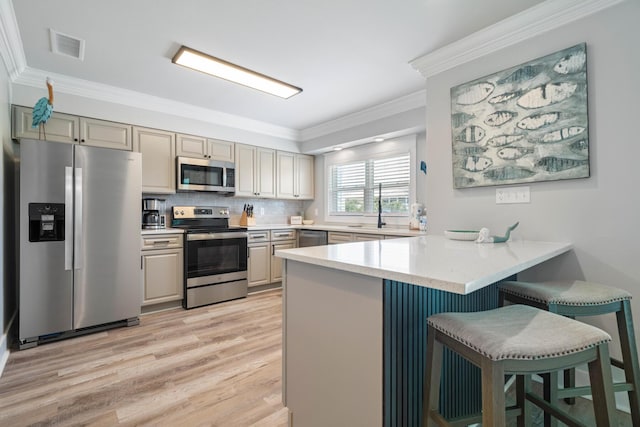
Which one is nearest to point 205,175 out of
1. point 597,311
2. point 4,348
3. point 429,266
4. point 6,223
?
point 6,223

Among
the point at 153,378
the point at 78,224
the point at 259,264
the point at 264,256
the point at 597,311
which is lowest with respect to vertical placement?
the point at 153,378

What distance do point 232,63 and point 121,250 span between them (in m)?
2.11

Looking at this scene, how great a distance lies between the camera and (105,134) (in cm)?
324

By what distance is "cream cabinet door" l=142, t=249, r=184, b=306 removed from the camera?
3.27m

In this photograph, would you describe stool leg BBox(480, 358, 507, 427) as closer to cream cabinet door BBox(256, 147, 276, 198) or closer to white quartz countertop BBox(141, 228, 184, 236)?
white quartz countertop BBox(141, 228, 184, 236)

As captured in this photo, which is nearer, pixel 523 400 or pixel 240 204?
pixel 523 400

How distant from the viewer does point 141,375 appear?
2074 mm

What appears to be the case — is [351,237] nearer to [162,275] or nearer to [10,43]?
[162,275]

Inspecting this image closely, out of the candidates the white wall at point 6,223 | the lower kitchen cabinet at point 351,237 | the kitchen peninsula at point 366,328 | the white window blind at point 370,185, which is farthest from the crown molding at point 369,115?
the white wall at point 6,223

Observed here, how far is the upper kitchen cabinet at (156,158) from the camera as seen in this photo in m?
3.46

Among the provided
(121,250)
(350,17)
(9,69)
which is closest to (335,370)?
(350,17)

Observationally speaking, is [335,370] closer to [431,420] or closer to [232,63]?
[431,420]

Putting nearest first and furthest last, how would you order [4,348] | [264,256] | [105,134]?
[4,348] < [105,134] < [264,256]

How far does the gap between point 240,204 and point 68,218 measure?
2.21m
